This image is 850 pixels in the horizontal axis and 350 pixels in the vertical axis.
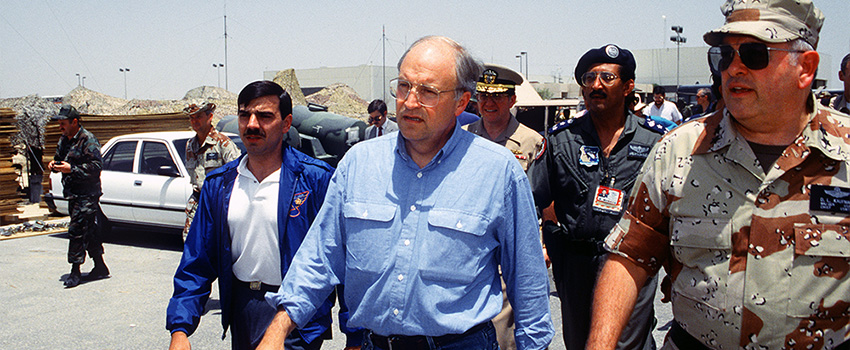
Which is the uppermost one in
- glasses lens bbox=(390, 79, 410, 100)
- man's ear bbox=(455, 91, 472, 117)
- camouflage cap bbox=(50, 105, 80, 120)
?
glasses lens bbox=(390, 79, 410, 100)

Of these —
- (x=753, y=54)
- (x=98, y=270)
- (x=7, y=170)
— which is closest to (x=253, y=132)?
(x=753, y=54)

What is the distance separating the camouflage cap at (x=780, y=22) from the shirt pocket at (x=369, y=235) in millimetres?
1224

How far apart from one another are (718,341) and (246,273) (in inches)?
85.7

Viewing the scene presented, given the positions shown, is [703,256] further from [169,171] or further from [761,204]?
[169,171]

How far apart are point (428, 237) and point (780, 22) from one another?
1.25 meters

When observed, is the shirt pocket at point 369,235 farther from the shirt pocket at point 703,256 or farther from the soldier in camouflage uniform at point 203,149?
the soldier in camouflage uniform at point 203,149

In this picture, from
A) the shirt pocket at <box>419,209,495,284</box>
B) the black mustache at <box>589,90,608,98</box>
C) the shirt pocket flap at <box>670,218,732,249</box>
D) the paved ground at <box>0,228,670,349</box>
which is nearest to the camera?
the shirt pocket flap at <box>670,218,732,249</box>

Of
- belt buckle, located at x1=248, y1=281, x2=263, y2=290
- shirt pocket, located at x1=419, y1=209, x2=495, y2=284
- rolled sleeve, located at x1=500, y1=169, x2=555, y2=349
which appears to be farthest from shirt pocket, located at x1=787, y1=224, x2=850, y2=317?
belt buckle, located at x1=248, y1=281, x2=263, y2=290

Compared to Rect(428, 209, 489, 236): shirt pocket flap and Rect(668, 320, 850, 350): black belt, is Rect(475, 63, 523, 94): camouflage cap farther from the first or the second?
Rect(668, 320, 850, 350): black belt

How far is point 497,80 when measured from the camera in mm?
4645

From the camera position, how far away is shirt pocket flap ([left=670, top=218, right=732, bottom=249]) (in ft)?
6.16

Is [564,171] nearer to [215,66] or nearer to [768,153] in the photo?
[768,153]

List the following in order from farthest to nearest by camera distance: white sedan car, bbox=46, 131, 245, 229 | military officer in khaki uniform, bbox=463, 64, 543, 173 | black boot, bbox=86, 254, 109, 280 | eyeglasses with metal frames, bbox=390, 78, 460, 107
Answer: white sedan car, bbox=46, 131, 245, 229 → black boot, bbox=86, 254, 109, 280 → military officer in khaki uniform, bbox=463, 64, 543, 173 → eyeglasses with metal frames, bbox=390, 78, 460, 107

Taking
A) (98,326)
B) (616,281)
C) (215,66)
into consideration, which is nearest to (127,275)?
(98,326)
